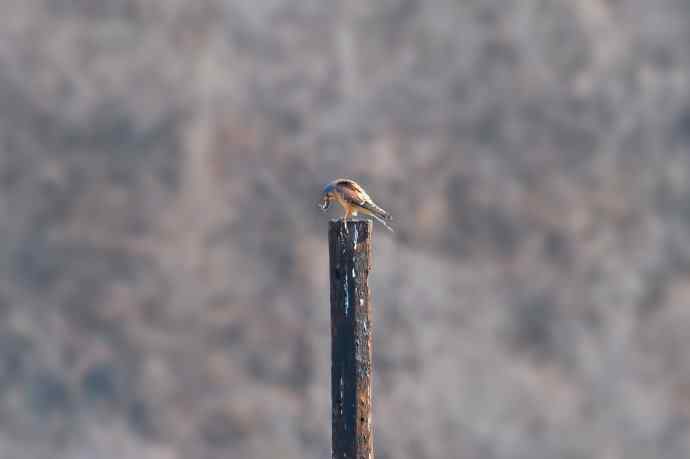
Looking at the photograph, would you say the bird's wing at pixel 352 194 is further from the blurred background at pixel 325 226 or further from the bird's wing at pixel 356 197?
the blurred background at pixel 325 226

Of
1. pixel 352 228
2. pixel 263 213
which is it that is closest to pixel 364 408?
pixel 352 228

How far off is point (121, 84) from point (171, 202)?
1791mm

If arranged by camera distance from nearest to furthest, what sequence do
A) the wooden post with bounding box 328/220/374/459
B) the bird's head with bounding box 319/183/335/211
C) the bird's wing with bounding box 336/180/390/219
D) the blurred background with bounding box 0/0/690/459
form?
the wooden post with bounding box 328/220/374/459 < the bird's wing with bounding box 336/180/390/219 < the bird's head with bounding box 319/183/335/211 < the blurred background with bounding box 0/0/690/459

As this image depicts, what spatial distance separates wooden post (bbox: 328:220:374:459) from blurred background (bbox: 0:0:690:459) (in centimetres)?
1502

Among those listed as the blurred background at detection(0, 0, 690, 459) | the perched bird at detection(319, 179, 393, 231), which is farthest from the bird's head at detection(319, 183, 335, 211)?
the blurred background at detection(0, 0, 690, 459)

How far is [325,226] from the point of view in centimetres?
2477

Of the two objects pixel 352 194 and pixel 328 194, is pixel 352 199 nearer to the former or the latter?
pixel 352 194

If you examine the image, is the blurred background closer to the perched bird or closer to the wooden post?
the perched bird

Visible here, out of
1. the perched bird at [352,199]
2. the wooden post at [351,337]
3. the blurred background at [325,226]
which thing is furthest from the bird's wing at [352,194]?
the blurred background at [325,226]

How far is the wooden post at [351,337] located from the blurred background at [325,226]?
15.0 m

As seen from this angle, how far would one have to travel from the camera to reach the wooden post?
8945mm

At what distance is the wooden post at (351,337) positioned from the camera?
352 inches

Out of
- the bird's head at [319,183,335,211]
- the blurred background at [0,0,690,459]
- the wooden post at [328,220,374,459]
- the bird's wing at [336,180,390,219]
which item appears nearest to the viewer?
the wooden post at [328,220,374,459]

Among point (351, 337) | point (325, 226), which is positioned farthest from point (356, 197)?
point (325, 226)
